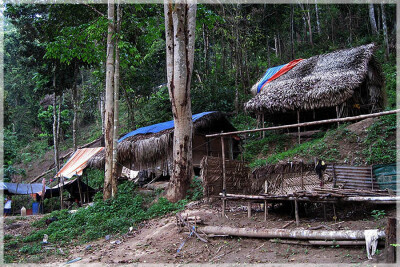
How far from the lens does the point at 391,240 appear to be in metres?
4.57

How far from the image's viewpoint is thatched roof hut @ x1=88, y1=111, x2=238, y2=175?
1304 centimetres

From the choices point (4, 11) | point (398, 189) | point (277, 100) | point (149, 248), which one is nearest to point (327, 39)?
point (277, 100)

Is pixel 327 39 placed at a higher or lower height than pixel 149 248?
higher

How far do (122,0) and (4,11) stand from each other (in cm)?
804

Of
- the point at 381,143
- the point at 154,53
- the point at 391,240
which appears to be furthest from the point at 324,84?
the point at 154,53

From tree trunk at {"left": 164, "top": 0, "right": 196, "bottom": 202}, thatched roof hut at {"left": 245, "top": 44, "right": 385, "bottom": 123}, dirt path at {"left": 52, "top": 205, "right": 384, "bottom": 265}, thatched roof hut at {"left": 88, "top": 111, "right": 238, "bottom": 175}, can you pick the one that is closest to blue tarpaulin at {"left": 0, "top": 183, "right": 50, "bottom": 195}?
thatched roof hut at {"left": 88, "top": 111, "right": 238, "bottom": 175}

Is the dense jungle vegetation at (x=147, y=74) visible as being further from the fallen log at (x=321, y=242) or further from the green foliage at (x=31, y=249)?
the fallen log at (x=321, y=242)

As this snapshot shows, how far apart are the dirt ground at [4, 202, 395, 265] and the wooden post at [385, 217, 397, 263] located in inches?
10.6

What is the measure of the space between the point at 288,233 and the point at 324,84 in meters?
8.54

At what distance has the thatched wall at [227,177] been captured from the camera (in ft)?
29.2

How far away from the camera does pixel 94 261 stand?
7.12 metres

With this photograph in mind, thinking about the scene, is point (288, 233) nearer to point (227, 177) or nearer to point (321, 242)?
point (321, 242)

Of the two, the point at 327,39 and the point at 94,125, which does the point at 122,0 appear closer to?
the point at 327,39

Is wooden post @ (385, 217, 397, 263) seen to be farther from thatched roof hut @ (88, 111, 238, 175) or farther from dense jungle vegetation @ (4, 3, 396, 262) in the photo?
thatched roof hut @ (88, 111, 238, 175)
